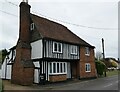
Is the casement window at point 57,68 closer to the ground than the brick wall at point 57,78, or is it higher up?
higher up

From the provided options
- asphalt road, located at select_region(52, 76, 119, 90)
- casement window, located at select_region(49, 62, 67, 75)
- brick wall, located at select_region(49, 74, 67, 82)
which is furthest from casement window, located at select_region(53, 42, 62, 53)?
asphalt road, located at select_region(52, 76, 119, 90)

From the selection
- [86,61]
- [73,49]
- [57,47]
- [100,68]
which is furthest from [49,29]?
[100,68]

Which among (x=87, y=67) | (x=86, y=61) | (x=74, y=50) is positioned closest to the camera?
(x=74, y=50)

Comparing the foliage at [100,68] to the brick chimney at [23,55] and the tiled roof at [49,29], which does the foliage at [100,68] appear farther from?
the brick chimney at [23,55]

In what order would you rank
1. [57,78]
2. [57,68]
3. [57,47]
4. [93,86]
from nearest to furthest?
[93,86] < [57,78] < [57,68] < [57,47]

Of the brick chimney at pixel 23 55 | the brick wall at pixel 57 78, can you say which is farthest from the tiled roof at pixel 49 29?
the brick wall at pixel 57 78

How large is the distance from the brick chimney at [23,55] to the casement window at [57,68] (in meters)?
2.67

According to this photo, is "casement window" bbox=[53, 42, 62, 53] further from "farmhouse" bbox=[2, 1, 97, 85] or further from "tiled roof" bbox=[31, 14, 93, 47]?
"tiled roof" bbox=[31, 14, 93, 47]

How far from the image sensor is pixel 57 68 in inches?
989

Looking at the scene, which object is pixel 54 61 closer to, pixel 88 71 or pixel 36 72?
pixel 36 72

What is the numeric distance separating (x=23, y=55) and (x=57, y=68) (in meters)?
5.00

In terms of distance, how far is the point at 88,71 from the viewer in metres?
30.5

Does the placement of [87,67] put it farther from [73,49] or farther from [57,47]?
[57,47]

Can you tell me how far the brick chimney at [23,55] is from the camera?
71.5 ft
